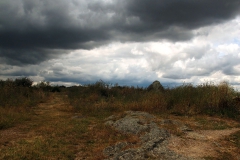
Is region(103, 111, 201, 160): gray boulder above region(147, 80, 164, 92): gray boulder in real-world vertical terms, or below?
below

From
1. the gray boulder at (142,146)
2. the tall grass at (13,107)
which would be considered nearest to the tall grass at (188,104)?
the tall grass at (13,107)

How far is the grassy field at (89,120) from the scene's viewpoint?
5.73m

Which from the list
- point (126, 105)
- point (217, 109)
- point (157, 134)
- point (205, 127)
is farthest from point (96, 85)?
point (157, 134)

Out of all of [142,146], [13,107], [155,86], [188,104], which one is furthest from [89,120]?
[155,86]

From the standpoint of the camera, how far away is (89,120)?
378 inches

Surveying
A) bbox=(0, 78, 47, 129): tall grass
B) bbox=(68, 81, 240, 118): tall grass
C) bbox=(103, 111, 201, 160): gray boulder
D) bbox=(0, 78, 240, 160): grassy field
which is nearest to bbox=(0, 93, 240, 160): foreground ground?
bbox=(0, 78, 240, 160): grassy field

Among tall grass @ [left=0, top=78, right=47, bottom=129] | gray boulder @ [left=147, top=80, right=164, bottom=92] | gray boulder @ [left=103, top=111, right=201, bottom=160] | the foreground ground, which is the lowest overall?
the foreground ground

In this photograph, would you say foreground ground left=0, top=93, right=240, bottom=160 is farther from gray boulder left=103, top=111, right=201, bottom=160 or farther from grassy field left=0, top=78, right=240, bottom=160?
gray boulder left=103, top=111, right=201, bottom=160

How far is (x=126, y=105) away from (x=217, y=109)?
14.8 ft

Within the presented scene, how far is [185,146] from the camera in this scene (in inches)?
224

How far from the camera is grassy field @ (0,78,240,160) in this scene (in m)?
5.73

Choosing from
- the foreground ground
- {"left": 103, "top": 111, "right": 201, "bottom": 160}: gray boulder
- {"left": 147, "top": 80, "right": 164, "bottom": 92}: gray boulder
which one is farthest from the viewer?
{"left": 147, "top": 80, "right": 164, "bottom": 92}: gray boulder

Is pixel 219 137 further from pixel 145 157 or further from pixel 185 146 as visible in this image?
pixel 145 157

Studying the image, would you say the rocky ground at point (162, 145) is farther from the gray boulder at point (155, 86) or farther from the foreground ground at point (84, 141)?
the gray boulder at point (155, 86)
